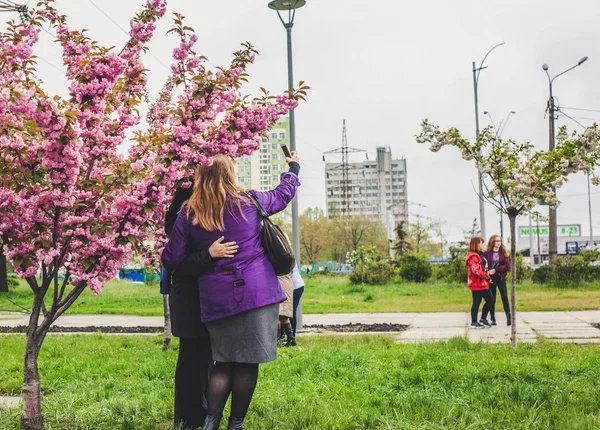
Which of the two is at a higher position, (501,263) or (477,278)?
(501,263)

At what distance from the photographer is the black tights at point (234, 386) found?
4.25 metres

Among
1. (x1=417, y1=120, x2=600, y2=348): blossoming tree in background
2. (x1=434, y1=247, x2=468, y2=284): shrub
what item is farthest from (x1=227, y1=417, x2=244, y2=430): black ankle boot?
(x1=434, y1=247, x2=468, y2=284): shrub

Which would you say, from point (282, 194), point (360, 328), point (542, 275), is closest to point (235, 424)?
point (282, 194)

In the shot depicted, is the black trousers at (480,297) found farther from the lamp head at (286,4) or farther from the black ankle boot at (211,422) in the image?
the black ankle boot at (211,422)

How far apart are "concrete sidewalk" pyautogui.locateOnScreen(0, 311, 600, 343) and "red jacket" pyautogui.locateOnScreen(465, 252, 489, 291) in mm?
802

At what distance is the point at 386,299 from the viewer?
73.5ft

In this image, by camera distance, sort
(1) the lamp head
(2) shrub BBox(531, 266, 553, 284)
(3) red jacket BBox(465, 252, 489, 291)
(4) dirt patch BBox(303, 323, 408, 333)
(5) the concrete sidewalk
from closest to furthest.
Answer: (5) the concrete sidewalk → (4) dirt patch BBox(303, 323, 408, 333) → (3) red jacket BBox(465, 252, 489, 291) → (1) the lamp head → (2) shrub BBox(531, 266, 553, 284)

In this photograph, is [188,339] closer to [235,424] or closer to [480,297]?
[235,424]

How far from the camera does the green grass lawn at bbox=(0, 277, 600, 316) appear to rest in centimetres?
1803

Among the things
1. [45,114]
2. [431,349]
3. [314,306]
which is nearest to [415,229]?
[314,306]

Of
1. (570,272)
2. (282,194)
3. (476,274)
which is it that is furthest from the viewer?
(570,272)

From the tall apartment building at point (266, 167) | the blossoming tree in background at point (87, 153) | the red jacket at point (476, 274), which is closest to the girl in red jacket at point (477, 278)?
the red jacket at point (476, 274)

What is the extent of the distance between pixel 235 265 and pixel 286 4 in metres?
10.2

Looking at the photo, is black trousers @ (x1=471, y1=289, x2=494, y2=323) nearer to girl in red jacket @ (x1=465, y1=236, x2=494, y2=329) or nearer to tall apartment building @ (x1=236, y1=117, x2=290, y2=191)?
girl in red jacket @ (x1=465, y1=236, x2=494, y2=329)
